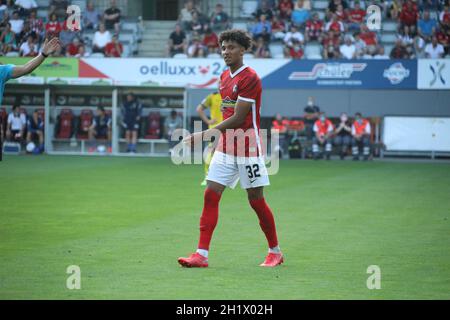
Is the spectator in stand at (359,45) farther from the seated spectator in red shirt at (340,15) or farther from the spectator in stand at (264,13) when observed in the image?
the spectator in stand at (264,13)

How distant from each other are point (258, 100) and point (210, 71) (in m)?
22.5

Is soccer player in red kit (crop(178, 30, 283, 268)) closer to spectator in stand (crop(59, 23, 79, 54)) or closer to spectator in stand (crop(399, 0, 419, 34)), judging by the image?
spectator in stand (crop(399, 0, 419, 34))

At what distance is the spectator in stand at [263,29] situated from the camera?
3306 centimetres

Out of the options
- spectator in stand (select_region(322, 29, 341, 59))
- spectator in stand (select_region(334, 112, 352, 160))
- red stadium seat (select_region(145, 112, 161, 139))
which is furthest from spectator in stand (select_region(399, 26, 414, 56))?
red stadium seat (select_region(145, 112, 161, 139))

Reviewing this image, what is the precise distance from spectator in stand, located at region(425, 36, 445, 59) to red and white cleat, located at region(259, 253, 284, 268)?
23.1 meters

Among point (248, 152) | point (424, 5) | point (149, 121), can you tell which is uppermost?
point (424, 5)

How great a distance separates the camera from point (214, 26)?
34594 millimetres

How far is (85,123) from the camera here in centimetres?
3375

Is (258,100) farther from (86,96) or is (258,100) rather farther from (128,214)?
(86,96)

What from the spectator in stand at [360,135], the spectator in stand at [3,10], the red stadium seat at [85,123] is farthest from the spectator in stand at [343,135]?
the spectator in stand at [3,10]

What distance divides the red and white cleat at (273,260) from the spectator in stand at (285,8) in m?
25.6

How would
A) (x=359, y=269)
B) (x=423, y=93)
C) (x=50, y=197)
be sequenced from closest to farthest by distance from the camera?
(x=359, y=269) < (x=50, y=197) < (x=423, y=93)

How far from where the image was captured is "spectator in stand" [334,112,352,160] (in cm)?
3183
